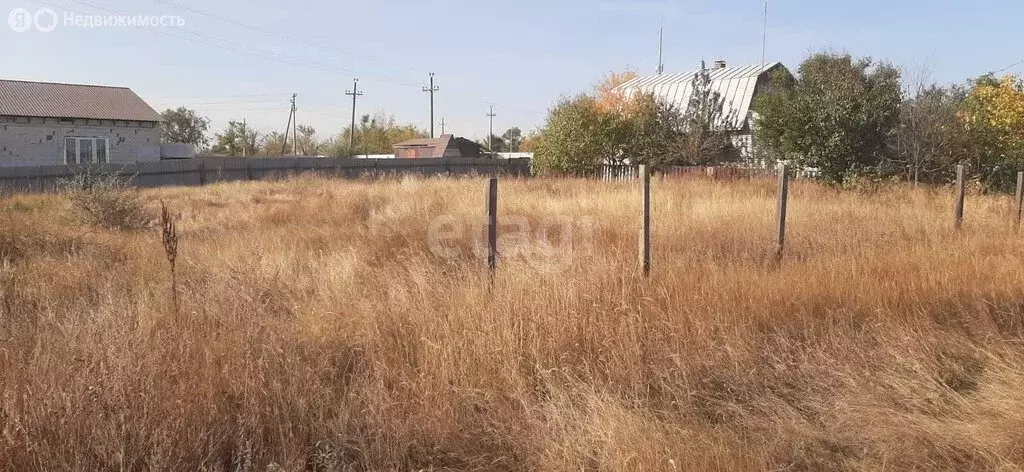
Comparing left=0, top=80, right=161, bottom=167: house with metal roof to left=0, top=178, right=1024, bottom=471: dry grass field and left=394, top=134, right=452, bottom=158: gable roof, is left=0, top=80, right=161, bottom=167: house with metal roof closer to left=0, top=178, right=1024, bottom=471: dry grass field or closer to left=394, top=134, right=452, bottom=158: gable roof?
left=394, top=134, right=452, bottom=158: gable roof

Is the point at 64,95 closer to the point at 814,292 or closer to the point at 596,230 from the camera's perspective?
the point at 596,230

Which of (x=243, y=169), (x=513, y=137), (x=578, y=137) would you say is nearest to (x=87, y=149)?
(x=243, y=169)

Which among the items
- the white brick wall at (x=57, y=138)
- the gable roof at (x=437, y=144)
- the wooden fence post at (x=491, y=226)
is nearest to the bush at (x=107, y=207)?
the wooden fence post at (x=491, y=226)

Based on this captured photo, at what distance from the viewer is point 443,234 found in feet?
27.9

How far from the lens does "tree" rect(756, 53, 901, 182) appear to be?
55.9ft

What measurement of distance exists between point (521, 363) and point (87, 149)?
110 ft

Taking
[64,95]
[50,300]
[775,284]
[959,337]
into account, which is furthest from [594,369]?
[64,95]

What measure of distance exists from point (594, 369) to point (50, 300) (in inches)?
166

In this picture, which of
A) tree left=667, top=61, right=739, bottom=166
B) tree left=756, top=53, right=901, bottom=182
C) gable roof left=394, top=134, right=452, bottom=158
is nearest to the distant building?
gable roof left=394, top=134, right=452, bottom=158

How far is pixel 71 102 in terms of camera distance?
1208 inches

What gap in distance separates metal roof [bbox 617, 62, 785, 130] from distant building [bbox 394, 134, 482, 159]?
911 inches

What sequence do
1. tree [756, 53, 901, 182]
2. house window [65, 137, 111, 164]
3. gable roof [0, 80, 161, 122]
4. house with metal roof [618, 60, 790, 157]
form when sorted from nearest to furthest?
tree [756, 53, 901, 182]
house with metal roof [618, 60, 790, 157]
gable roof [0, 80, 161, 122]
house window [65, 137, 111, 164]

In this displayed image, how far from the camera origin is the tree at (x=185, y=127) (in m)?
62.3

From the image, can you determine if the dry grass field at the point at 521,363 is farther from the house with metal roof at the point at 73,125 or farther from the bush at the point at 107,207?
the house with metal roof at the point at 73,125
